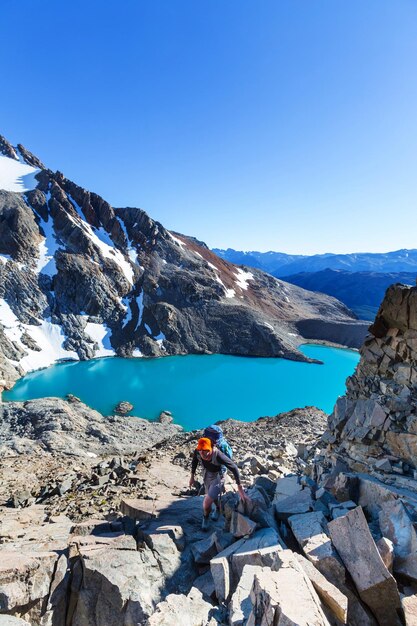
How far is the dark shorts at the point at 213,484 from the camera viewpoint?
7332mm

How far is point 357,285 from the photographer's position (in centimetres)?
16838

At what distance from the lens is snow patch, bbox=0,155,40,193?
280ft

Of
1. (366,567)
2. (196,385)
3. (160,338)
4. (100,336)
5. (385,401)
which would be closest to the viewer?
(366,567)

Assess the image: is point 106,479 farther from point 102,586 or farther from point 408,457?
point 408,457

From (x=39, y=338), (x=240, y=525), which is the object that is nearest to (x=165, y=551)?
(x=240, y=525)

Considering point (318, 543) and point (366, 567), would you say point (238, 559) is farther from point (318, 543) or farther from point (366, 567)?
point (366, 567)

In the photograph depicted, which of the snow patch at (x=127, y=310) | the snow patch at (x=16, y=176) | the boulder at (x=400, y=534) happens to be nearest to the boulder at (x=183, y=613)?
the boulder at (x=400, y=534)

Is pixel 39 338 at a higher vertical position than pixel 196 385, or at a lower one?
higher

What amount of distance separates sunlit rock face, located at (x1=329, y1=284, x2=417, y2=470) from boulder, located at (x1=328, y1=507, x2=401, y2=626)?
3.62 m

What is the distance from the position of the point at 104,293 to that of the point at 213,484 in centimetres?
6429

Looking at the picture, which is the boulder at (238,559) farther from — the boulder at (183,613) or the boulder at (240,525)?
the boulder at (183,613)

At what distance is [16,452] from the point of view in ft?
58.8

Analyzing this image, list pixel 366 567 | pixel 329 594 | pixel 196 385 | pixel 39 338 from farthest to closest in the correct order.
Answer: pixel 39 338
pixel 196 385
pixel 366 567
pixel 329 594

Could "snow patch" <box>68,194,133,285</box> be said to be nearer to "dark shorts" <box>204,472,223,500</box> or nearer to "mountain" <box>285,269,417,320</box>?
"dark shorts" <box>204,472,223,500</box>
